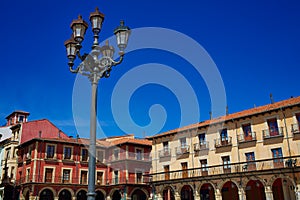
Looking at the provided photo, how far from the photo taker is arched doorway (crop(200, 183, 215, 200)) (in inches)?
1175

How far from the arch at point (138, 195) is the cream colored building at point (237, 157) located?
726cm

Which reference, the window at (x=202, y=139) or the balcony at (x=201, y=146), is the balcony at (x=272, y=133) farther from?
the window at (x=202, y=139)

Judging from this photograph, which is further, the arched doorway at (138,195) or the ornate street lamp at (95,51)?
the arched doorway at (138,195)

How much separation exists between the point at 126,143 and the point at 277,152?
66.5ft

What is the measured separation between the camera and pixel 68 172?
40.0 m

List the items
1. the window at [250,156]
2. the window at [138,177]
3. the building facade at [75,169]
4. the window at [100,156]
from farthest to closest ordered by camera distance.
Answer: the window at [100,156] < the window at [138,177] < the building facade at [75,169] < the window at [250,156]

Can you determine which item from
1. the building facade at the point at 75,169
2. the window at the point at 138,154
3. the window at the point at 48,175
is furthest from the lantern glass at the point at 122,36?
the window at the point at 138,154

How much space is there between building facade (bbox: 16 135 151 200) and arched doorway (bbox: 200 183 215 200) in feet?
36.7

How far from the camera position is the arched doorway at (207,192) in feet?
97.9

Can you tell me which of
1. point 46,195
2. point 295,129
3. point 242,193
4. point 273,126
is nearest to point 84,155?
point 46,195

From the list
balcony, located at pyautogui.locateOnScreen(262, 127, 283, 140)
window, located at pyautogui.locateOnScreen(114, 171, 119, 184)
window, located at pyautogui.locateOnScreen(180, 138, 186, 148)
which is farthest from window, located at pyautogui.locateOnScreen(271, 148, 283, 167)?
window, located at pyautogui.locateOnScreen(114, 171, 119, 184)

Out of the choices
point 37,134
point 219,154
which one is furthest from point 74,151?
point 219,154

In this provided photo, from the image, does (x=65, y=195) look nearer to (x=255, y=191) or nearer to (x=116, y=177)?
(x=116, y=177)

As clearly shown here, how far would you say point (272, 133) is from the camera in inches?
1034
